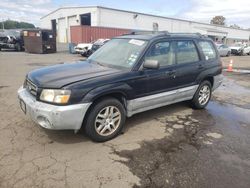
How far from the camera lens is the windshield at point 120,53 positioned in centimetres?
446

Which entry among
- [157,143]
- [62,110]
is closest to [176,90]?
[157,143]

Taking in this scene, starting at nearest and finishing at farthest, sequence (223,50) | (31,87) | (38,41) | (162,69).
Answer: (31,87)
(162,69)
(38,41)
(223,50)

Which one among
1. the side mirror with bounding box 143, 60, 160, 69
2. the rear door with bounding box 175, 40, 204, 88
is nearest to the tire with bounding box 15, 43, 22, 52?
the rear door with bounding box 175, 40, 204, 88

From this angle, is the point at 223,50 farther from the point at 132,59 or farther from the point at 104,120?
the point at 104,120

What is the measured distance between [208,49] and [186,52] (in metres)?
1.02

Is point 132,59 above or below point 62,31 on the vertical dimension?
below

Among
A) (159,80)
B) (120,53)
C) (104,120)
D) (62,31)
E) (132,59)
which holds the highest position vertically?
(62,31)

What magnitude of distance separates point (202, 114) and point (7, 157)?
166 inches

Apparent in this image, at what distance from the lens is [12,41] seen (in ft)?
74.2

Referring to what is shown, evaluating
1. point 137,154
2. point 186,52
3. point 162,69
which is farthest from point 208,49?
point 137,154

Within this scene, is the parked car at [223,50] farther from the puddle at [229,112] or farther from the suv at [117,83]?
the suv at [117,83]

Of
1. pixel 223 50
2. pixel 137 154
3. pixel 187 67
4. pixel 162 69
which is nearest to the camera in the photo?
pixel 137 154

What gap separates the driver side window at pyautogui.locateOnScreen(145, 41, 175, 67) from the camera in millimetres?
4594

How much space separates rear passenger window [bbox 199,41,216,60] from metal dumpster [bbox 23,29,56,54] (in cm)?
1825
